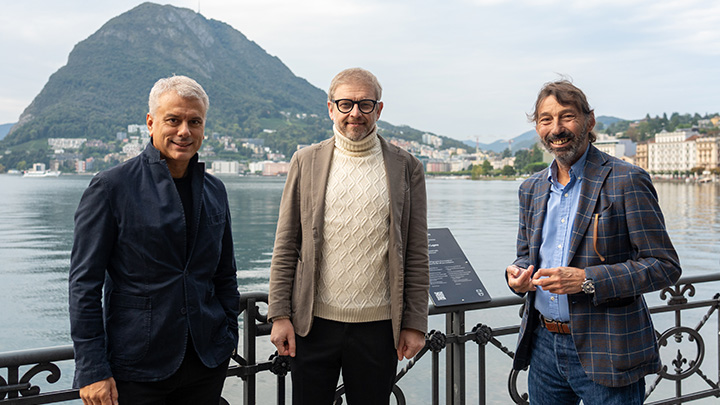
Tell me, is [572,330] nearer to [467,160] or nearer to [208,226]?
[208,226]

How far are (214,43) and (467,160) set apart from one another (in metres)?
88.6

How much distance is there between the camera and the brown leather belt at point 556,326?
6.81 ft

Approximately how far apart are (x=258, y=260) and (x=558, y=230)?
1025 inches

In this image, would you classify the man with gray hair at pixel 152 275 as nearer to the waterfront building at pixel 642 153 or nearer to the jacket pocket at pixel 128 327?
the jacket pocket at pixel 128 327

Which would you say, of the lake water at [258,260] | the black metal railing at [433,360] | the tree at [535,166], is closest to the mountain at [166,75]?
the tree at [535,166]

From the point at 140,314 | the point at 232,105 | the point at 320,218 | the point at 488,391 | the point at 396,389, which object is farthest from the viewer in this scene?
the point at 232,105

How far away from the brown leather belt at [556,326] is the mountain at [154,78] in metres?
109

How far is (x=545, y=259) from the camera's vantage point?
2.18 m

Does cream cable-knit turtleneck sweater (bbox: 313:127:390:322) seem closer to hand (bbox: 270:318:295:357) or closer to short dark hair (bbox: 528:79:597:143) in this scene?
hand (bbox: 270:318:295:357)

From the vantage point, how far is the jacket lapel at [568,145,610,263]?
2.01m

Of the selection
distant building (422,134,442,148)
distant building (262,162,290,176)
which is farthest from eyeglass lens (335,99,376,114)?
distant building (422,134,442,148)

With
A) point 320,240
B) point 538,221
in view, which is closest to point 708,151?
point 538,221

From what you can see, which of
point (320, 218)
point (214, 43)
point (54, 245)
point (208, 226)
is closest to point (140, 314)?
point (208, 226)

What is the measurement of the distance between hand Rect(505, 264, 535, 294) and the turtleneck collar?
71cm
